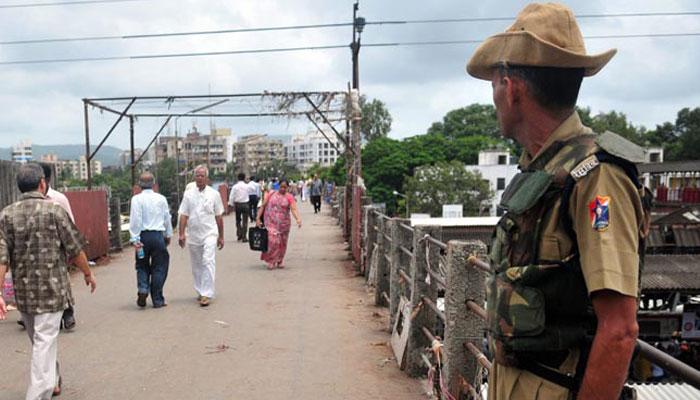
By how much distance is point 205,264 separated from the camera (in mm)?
8344

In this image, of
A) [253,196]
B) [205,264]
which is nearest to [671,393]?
[205,264]

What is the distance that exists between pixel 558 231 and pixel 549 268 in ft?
0.36

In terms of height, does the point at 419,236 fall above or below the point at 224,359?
above

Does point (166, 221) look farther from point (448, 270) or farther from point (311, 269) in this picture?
point (448, 270)

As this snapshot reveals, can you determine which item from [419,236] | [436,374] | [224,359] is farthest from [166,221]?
[436,374]

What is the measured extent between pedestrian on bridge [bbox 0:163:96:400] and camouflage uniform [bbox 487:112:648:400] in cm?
384

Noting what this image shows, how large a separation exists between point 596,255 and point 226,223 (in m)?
21.7

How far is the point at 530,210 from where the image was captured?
1745 mm

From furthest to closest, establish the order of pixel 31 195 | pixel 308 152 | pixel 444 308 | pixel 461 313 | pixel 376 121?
pixel 308 152
pixel 376 121
pixel 31 195
pixel 444 308
pixel 461 313

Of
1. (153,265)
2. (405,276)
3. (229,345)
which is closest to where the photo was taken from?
(405,276)

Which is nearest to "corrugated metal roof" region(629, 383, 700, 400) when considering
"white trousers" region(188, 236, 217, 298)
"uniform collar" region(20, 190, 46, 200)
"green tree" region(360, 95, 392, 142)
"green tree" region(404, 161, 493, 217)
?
"white trousers" region(188, 236, 217, 298)

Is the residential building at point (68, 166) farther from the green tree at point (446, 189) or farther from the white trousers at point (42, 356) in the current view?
the green tree at point (446, 189)

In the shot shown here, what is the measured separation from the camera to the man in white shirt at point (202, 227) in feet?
27.3

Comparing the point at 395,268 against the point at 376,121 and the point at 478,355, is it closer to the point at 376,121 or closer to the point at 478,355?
the point at 478,355
